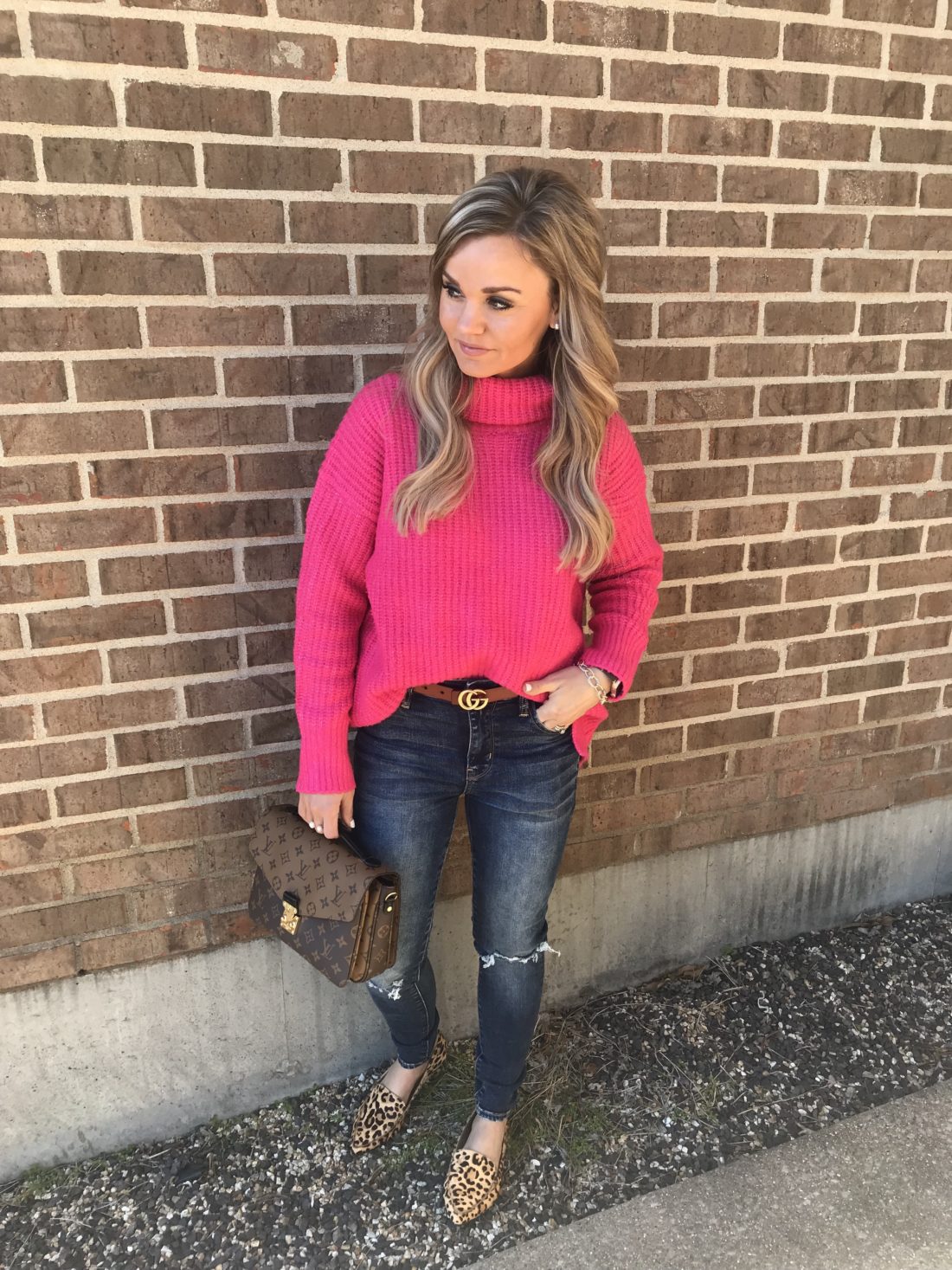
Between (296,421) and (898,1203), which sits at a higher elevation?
(296,421)

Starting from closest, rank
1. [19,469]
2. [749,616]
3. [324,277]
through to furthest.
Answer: [19,469] → [324,277] → [749,616]

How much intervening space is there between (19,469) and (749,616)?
199cm

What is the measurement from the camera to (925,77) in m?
2.73

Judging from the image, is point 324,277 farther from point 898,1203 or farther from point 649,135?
point 898,1203

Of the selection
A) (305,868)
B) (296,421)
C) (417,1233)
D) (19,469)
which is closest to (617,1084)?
(417,1233)

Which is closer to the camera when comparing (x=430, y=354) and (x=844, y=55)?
(x=430, y=354)

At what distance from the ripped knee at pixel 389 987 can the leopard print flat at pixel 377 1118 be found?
1.14ft

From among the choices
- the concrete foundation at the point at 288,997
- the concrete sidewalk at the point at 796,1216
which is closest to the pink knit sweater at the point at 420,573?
the concrete foundation at the point at 288,997

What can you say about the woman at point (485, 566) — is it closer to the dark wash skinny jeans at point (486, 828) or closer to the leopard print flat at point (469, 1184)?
the dark wash skinny jeans at point (486, 828)

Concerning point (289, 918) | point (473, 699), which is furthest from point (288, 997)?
point (473, 699)

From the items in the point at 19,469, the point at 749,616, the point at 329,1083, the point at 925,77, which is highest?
the point at 925,77

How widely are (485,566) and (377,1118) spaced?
148cm

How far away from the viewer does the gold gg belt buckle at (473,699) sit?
2.03 metres

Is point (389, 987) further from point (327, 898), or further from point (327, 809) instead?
point (327, 809)
